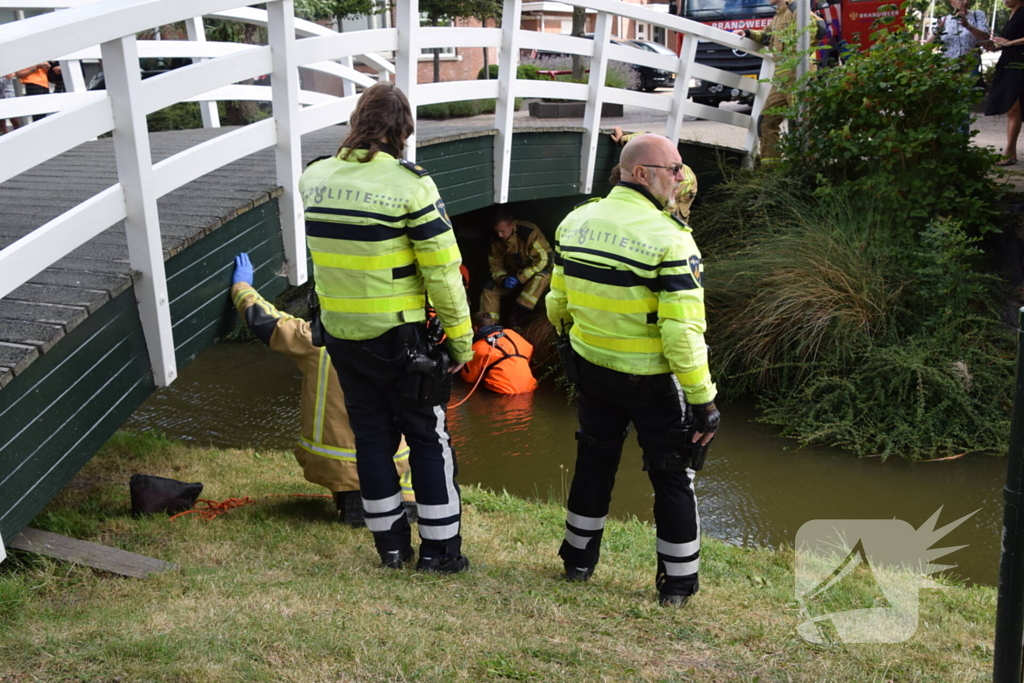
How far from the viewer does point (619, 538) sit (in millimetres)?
5004

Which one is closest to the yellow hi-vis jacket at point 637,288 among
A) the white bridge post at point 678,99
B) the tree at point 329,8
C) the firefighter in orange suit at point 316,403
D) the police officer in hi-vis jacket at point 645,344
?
the police officer in hi-vis jacket at point 645,344

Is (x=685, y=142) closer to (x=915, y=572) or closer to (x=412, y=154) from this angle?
(x=412, y=154)

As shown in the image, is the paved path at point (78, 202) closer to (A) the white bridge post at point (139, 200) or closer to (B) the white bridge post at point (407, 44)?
(A) the white bridge post at point (139, 200)

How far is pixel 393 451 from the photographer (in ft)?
13.6

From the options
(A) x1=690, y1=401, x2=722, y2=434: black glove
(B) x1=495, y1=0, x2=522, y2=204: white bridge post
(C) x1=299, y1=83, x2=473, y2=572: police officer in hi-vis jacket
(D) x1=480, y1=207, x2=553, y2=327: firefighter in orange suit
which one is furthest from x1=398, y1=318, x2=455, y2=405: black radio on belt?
(D) x1=480, y1=207, x2=553, y2=327: firefighter in orange suit

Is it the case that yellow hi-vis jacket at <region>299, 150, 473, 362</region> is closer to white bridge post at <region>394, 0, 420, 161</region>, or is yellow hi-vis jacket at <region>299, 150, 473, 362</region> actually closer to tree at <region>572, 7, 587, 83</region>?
white bridge post at <region>394, 0, 420, 161</region>

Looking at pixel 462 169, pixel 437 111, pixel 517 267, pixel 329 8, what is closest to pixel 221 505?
pixel 462 169

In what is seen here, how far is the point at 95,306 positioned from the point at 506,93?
13.4 ft

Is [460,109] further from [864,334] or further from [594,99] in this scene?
[864,334]

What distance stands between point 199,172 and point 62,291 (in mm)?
858

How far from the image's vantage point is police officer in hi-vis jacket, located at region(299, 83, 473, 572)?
12.4 feet

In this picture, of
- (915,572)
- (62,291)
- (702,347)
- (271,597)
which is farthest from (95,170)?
(915,572)

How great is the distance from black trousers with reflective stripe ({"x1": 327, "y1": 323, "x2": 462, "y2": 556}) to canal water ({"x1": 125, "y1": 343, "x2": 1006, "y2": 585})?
80.9 inches

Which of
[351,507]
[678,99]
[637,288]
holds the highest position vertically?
[637,288]
